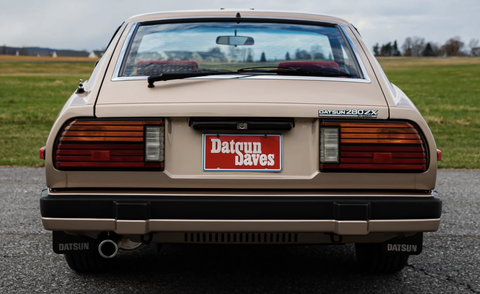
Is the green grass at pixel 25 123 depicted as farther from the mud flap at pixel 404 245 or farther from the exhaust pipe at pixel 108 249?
the mud flap at pixel 404 245

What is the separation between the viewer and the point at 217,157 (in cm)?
279

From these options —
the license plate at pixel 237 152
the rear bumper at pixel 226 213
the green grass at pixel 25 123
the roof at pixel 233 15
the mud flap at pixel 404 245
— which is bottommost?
the green grass at pixel 25 123

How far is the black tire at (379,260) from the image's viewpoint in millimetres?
3562

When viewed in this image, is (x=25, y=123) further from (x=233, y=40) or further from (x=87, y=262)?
(x=233, y=40)

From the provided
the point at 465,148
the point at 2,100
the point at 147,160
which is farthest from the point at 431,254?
the point at 2,100

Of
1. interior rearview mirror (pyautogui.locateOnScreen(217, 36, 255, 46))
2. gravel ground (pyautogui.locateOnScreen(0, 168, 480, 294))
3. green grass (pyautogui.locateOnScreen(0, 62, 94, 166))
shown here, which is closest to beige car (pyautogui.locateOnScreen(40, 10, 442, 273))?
gravel ground (pyautogui.locateOnScreen(0, 168, 480, 294))

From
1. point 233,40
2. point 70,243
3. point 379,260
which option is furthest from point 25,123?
point 379,260

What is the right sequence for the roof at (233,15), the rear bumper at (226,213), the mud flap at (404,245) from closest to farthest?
the rear bumper at (226,213), the mud flap at (404,245), the roof at (233,15)

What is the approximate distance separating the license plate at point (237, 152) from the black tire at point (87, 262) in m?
1.15

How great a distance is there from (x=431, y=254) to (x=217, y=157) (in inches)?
83.4

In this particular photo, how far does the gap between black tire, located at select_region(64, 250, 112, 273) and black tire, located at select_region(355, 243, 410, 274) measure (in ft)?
5.29

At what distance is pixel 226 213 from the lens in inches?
107

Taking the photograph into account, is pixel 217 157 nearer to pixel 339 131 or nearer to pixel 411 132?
pixel 339 131

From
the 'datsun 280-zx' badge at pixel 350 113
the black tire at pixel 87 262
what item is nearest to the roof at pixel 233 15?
the 'datsun 280-zx' badge at pixel 350 113
